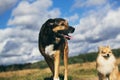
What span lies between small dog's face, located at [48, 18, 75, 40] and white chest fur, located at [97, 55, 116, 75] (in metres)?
1.64

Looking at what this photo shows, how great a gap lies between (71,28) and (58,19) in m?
0.57

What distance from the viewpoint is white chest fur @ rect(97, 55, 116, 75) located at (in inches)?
509

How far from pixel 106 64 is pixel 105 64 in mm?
33

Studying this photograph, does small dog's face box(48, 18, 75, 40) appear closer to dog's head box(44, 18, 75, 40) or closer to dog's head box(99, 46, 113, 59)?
dog's head box(44, 18, 75, 40)

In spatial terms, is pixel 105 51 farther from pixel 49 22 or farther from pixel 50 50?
pixel 49 22

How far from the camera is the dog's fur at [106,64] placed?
1271cm

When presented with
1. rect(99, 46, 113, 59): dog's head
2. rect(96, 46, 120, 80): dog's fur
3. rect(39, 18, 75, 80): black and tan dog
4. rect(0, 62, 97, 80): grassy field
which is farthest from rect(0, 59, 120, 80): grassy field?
rect(99, 46, 113, 59): dog's head

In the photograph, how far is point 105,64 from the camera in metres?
13.1

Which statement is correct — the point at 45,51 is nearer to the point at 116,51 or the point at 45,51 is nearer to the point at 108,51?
the point at 108,51

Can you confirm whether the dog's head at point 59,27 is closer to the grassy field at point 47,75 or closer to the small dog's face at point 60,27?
the small dog's face at point 60,27

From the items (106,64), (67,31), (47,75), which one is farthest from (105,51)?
(47,75)

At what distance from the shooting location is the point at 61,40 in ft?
46.8

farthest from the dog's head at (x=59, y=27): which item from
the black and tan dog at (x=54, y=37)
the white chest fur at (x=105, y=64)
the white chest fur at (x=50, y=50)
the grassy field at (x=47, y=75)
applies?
the grassy field at (x=47, y=75)

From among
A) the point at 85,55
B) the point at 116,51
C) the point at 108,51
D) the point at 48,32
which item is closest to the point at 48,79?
the point at 48,32
